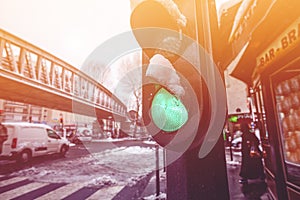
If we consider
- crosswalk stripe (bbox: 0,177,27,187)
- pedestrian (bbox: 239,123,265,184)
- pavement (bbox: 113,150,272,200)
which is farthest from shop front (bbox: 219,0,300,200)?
crosswalk stripe (bbox: 0,177,27,187)

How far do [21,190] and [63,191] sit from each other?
1143 mm

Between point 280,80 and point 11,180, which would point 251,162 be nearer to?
point 280,80

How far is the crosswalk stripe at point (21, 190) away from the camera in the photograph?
4.55 metres

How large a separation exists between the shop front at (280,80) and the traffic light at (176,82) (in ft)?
7.98

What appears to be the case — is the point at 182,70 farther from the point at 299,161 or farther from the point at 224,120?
the point at 299,161

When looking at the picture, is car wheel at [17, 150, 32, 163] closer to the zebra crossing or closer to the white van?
the white van

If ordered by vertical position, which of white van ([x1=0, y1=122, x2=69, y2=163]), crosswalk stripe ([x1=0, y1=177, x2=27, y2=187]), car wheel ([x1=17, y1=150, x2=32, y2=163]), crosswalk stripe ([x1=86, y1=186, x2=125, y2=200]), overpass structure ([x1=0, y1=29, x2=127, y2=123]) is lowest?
crosswalk stripe ([x1=86, y1=186, x2=125, y2=200])

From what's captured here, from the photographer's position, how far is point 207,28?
→ 1.13m

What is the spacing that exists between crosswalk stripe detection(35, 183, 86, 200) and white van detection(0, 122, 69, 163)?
5075 millimetres

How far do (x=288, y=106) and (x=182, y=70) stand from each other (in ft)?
11.5

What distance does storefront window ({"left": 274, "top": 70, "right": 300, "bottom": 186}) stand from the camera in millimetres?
3393

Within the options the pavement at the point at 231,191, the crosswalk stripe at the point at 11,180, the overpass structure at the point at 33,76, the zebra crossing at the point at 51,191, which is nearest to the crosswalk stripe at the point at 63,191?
the zebra crossing at the point at 51,191

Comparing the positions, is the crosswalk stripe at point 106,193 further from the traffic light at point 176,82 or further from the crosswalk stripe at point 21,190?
the traffic light at point 176,82

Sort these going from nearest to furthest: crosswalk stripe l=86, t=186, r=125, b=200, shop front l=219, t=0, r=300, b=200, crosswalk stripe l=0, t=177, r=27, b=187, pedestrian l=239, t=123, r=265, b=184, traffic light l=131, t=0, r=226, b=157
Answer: traffic light l=131, t=0, r=226, b=157
shop front l=219, t=0, r=300, b=200
crosswalk stripe l=86, t=186, r=125, b=200
pedestrian l=239, t=123, r=265, b=184
crosswalk stripe l=0, t=177, r=27, b=187
